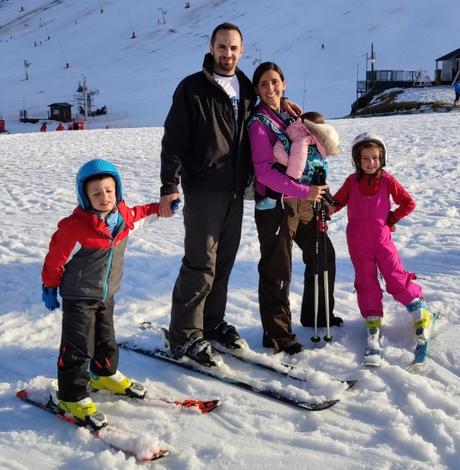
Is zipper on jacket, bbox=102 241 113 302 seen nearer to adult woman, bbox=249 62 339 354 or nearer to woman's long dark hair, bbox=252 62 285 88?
adult woman, bbox=249 62 339 354

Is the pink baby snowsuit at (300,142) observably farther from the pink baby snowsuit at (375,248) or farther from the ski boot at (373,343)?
the ski boot at (373,343)

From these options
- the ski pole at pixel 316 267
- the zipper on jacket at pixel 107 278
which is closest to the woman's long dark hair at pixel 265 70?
the ski pole at pixel 316 267

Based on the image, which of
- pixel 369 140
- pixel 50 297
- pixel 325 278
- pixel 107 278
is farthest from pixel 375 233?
pixel 50 297

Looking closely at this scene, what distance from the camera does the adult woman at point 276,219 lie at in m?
3.36

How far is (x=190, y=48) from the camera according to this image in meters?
82.9

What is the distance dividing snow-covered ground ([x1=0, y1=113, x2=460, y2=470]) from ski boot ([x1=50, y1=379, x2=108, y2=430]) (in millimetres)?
65

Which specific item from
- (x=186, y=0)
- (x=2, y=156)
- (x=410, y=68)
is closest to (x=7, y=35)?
(x=186, y=0)

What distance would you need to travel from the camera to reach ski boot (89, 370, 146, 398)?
10.3 feet

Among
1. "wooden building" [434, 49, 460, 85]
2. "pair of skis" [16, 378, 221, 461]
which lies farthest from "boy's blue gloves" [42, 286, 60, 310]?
"wooden building" [434, 49, 460, 85]

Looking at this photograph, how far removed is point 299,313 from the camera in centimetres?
437

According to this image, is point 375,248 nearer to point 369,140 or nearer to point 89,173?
point 369,140

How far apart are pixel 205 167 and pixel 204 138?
166 millimetres

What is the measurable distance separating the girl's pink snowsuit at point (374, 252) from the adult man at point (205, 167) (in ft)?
2.56

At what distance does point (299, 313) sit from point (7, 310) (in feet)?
7.47
